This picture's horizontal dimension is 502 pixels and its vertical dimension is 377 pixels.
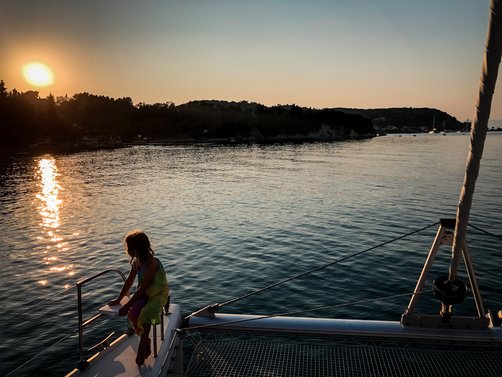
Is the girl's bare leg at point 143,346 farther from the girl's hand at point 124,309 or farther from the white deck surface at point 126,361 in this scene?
the girl's hand at point 124,309

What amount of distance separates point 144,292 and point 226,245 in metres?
18.3

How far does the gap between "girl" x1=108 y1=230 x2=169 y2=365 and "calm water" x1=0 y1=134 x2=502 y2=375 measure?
267 inches

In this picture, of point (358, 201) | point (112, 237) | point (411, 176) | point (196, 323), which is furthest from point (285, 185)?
point (196, 323)

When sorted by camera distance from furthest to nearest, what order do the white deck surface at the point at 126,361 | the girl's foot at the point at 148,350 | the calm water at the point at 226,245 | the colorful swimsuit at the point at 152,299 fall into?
the calm water at the point at 226,245 < the girl's foot at the point at 148,350 < the colorful swimsuit at the point at 152,299 < the white deck surface at the point at 126,361

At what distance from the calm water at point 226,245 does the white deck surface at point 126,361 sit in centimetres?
590

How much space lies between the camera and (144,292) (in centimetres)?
667

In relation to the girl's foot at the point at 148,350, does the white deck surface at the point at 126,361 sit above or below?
below

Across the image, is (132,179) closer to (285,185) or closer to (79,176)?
(79,176)

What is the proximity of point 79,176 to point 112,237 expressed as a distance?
42.5m

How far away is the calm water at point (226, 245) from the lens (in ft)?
52.7

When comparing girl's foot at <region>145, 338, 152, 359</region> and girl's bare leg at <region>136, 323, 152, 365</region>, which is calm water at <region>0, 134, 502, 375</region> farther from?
girl's bare leg at <region>136, 323, 152, 365</region>

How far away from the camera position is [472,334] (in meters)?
7.51

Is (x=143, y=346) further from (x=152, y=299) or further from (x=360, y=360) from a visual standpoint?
(x=360, y=360)

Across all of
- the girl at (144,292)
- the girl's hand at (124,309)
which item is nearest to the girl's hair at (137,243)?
the girl at (144,292)
